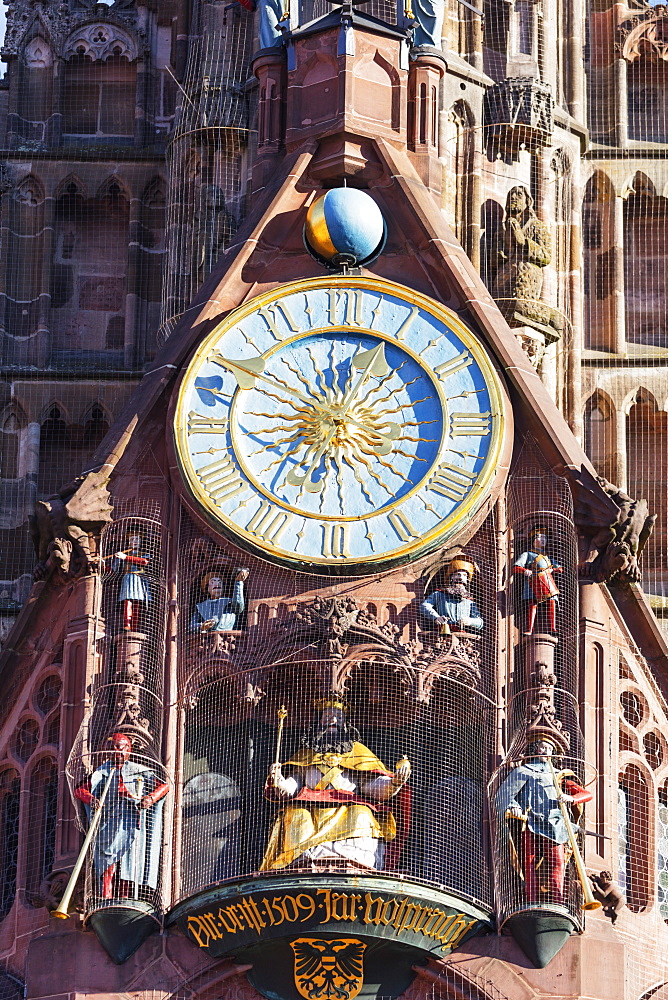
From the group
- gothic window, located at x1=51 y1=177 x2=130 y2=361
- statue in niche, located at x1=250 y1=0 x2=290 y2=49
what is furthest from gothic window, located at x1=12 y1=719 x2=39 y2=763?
statue in niche, located at x1=250 y1=0 x2=290 y2=49

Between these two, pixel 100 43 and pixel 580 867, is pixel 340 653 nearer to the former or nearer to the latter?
pixel 580 867

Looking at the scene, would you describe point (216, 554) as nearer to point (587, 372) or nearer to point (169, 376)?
point (169, 376)

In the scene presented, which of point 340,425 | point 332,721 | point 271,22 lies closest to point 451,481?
point 340,425

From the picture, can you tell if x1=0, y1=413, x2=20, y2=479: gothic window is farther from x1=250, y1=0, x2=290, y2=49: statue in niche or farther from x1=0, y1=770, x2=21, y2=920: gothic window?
x1=0, y1=770, x2=21, y2=920: gothic window

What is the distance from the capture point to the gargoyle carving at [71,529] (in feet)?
85.6

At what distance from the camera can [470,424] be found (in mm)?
26422

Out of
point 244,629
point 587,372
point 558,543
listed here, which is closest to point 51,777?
point 244,629

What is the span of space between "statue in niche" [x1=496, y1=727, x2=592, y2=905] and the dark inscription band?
0.43m

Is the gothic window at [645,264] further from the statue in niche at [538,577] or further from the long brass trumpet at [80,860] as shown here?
the long brass trumpet at [80,860]

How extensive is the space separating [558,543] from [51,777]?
3597 mm

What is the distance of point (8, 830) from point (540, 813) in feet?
11.9

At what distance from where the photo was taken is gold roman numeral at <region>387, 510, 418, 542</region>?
26.0 metres

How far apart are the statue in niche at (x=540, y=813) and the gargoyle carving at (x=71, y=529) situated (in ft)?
10.2

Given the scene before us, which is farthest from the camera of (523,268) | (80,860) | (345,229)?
(523,268)
